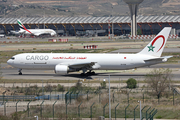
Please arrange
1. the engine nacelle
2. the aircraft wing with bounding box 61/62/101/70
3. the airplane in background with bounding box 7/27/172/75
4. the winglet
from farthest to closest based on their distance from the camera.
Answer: the winglet → the airplane in background with bounding box 7/27/172/75 → the aircraft wing with bounding box 61/62/101/70 → the engine nacelle

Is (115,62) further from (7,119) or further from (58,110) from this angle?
(7,119)

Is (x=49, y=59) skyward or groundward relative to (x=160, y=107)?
skyward

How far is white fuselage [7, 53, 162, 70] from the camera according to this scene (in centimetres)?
5662

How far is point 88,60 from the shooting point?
57.2 metres

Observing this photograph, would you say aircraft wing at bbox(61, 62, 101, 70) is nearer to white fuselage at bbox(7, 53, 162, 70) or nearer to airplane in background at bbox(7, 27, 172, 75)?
airplane in background at bbox(7, 27, 172, 75)

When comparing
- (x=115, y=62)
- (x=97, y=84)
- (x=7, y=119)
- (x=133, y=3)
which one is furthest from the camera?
(x=133, y=3)

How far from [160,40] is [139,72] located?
876 cm

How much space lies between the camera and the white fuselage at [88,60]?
186ft

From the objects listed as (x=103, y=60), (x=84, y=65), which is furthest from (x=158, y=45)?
(x=84, y=65)

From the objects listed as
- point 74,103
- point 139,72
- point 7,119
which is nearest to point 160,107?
point 74,103

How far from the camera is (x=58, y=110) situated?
33812mm

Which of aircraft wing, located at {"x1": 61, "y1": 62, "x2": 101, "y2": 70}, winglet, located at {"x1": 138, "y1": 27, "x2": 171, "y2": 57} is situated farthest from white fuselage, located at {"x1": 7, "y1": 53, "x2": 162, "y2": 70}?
winglet, located at {"x1": 138, "y1": 27, "x2": 171, "y2": 57}

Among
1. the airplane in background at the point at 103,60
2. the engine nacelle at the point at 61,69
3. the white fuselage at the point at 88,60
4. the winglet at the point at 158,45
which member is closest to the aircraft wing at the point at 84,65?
the airplane in background at the point at 103,60

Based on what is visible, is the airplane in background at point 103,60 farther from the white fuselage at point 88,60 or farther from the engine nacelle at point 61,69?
the engine nacelle at point 61,69
